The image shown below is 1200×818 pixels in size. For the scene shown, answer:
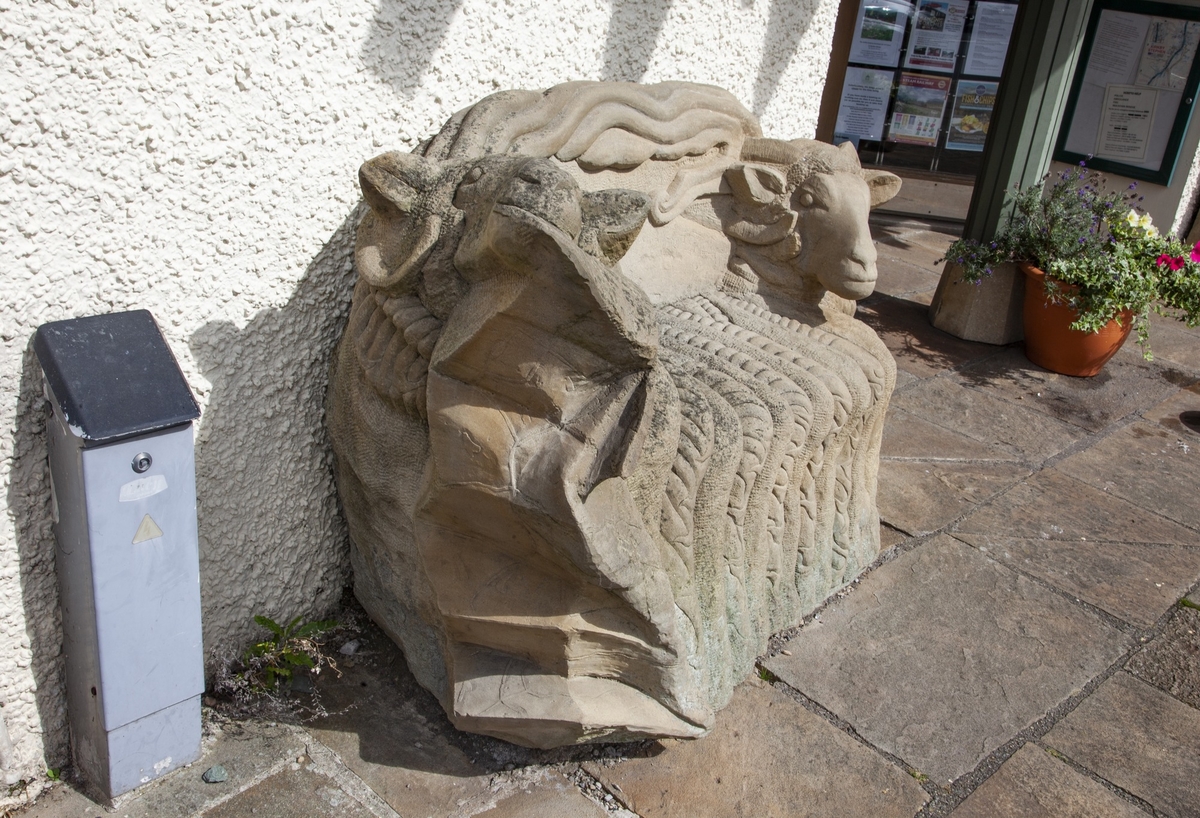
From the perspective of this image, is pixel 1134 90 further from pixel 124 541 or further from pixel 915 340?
pixel 124 541

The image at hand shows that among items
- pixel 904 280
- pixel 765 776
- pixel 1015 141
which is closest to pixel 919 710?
pixel 765 776

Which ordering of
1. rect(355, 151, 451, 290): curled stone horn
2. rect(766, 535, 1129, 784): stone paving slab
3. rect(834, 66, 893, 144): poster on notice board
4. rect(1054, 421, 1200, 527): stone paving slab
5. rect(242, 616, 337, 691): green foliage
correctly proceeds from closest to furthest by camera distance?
rect(355, 151, 451, 290): curled stone horn → rect(242, 616, 337, 691): green foliage → rect(766, 535, 1129, 784): stone paving slab → rect(1054, 421, 1200, 527): stone paving slab → rect(834, 66, 893, 144): poster on notice board

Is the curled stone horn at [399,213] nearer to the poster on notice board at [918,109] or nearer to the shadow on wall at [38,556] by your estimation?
the shadow on wall at [38,556]

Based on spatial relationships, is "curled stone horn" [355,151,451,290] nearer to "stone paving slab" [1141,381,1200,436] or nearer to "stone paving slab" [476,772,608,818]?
Result: "stone paving slab" [476,772,608,818]

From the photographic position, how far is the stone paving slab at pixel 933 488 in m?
3.35

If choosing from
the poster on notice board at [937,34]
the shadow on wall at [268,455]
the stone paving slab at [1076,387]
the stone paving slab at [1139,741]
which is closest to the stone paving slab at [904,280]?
the stone paving slab at [1076,387]

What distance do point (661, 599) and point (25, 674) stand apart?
1.27 meters

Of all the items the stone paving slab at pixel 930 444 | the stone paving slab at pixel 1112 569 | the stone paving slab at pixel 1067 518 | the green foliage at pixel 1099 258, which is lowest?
the stone paving slab at pixel 1112 569

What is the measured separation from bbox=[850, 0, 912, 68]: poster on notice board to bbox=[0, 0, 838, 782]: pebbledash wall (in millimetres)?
4871

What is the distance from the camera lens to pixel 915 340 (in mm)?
4988

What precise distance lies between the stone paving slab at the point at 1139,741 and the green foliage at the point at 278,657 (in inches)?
70.4

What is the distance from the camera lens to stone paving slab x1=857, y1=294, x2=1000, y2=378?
4719 millimetres

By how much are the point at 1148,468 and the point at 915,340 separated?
1346 millimetres

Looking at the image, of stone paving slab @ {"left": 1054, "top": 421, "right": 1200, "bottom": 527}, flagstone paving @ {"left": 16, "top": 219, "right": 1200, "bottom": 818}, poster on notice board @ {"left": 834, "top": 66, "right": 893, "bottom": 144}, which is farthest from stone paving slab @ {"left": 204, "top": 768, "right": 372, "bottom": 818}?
poster on notice board @ {"left": 834, "top": 66, "right": 893, "bottom": 144}
